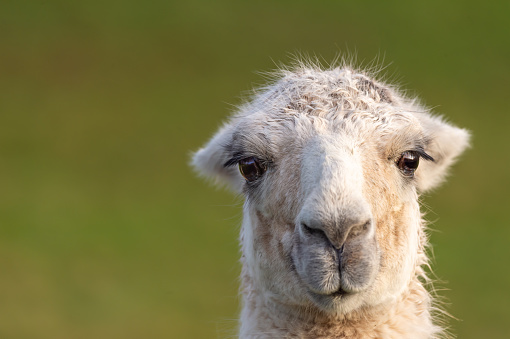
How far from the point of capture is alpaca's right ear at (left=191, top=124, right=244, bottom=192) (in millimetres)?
5559

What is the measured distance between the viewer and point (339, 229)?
4070 millimetres

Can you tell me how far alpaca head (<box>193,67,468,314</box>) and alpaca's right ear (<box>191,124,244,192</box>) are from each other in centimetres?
12

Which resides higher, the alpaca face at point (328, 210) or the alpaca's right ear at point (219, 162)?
the alpaca's right ear at point (219, 162)

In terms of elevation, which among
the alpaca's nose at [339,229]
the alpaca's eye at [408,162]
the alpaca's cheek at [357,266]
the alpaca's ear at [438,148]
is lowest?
the alpaca's cheek at [357,266]

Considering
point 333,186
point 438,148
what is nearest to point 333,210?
→ point 333,186

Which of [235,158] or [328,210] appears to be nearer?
[328,210]

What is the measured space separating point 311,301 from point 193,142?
2508 cm

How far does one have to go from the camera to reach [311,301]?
443 cm

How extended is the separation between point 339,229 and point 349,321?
77 cm

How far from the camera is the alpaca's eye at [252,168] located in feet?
16.0

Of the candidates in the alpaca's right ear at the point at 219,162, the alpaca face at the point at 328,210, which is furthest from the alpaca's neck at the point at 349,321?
the alpaca's right ear at the point at 219,162

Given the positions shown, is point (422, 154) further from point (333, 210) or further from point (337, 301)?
point (337, 301)

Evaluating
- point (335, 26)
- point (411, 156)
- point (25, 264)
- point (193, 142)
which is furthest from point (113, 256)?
point (411, 156)

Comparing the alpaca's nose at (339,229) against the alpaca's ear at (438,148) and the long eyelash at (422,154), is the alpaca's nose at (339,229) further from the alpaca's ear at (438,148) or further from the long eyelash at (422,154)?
the alpaca's ear at (438,148)
